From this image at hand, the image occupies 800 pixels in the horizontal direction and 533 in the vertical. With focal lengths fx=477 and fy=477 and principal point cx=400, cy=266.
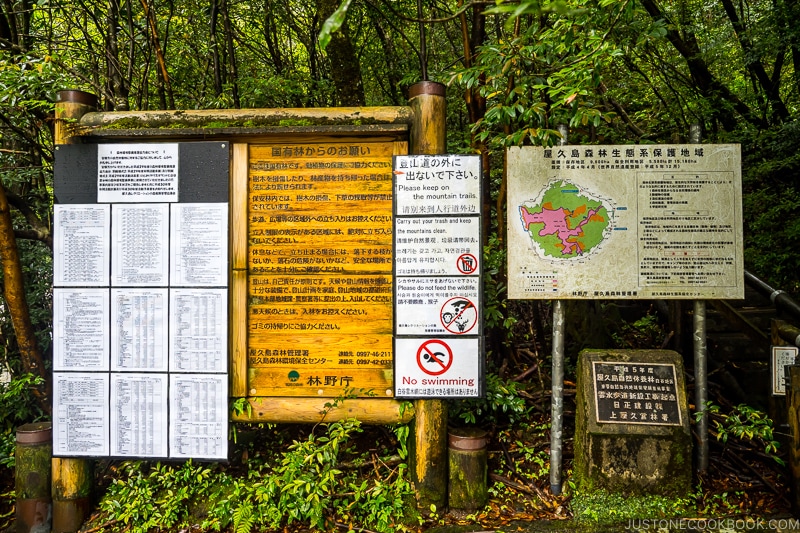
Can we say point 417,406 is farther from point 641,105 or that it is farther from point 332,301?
point 641,105

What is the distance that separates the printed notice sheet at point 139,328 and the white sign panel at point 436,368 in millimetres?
1915

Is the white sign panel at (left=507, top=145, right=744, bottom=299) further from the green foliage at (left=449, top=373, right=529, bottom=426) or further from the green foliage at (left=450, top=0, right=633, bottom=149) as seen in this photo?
the green foliage at (left=449, top=373, right=529, bottom=426)

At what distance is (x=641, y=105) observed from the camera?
771cm

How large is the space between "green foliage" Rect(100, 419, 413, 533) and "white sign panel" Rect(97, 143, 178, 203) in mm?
2304

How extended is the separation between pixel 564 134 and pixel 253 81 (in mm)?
4001

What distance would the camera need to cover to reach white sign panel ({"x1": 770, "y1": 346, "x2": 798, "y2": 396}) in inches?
153

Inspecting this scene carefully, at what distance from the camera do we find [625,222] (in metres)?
3.89

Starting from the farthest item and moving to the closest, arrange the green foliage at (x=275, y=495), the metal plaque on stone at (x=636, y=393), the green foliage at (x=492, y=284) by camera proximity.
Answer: the green foliage at (x=492, y=284), the metal plaque on stone at (x=636, y=393), the green foliage at (x=275, y=495)

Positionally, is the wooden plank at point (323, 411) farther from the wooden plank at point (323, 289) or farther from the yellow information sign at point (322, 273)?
the wooden plank at point (323, 289)

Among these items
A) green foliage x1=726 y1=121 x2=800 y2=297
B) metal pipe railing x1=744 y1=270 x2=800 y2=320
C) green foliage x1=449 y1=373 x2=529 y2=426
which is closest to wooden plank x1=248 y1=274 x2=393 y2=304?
green foliage x1=449 y1=373 x2=529 y2=426

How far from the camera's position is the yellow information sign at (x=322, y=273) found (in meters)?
3.87

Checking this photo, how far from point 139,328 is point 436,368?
242 cm

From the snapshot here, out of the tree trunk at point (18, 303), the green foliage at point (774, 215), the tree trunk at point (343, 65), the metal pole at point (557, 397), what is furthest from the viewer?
the green foliage at point (774, 215)

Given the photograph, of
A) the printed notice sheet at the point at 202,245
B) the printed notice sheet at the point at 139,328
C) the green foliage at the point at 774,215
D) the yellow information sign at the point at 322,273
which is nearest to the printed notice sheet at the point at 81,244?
the printed notice sheet at the point at 139,328
